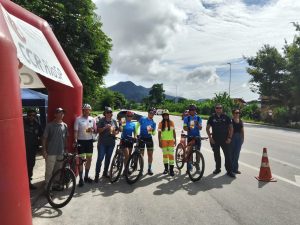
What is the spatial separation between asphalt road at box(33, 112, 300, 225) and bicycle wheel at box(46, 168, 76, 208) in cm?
17

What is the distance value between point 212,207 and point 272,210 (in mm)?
1098

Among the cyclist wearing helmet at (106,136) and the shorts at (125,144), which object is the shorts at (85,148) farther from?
the shorts at (125,144)

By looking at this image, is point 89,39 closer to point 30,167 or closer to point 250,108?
point 30,167

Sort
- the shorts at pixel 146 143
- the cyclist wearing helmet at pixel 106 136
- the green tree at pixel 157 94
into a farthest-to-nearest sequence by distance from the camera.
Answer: the green tree at pixel 157 94 < the shorts at pixel 146 143 < the cyclist wearing helmet at pixel 106 136

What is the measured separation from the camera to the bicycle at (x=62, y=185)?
24.2ft

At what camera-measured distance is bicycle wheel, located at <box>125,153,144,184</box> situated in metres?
9.46

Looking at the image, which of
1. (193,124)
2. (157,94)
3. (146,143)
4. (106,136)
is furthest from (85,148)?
(157,94)

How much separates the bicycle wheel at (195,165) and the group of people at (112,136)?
59 cm

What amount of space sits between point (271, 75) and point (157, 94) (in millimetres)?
97282

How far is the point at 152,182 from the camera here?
9.55 meters

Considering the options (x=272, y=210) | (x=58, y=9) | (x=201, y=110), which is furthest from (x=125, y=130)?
(x=201, y=110)

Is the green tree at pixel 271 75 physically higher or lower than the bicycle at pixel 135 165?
higher

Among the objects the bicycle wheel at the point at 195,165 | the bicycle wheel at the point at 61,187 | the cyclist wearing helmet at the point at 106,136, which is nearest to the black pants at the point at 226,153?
the bicycle wheel at the point at 195,165

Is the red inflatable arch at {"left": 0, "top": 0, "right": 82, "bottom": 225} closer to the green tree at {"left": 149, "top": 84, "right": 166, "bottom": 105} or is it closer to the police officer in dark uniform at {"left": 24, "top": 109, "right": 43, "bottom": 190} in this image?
the police officer in dark uniform at {"left": 24, "top": 109, "right": 43, "bottom": 190}
